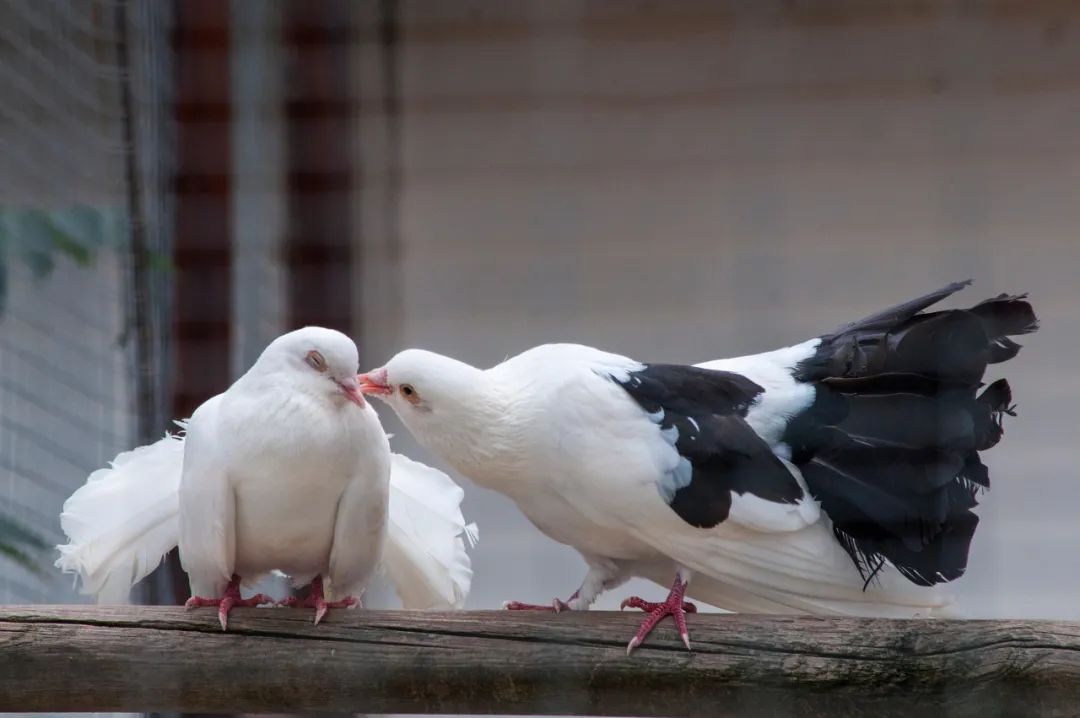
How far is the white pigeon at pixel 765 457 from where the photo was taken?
171 centimetres

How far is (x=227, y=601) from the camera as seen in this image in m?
1.66

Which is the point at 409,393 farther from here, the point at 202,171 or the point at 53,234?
the point at 53,234

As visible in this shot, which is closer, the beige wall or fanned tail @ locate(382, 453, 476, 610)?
fanned tail @ locate(382, 453, 476, 610)

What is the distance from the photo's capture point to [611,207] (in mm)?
2141

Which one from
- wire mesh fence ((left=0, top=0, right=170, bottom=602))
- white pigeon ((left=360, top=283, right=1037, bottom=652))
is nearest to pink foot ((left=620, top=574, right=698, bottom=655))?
white pigeon ((left=360, top=283, right=1037, bottom=652))

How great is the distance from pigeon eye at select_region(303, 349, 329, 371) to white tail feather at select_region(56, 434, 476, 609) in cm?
28

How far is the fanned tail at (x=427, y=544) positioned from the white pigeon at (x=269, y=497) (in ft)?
0.23

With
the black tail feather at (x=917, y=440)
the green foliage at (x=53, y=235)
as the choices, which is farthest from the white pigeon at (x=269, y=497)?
the black tail feather at (x=917, y=440)

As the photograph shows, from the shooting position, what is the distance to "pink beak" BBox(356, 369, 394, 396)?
6.04 feet

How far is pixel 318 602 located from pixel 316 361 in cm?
32

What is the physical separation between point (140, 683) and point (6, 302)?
0.97m

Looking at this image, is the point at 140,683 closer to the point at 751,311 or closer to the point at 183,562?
the point at 183,562

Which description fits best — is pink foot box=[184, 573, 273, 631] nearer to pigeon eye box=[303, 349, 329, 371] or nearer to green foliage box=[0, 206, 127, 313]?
pigeon eye box=[303, 349, 329, 371]

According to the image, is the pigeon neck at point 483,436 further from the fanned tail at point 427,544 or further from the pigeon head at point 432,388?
the fanned tail at point 427,544
